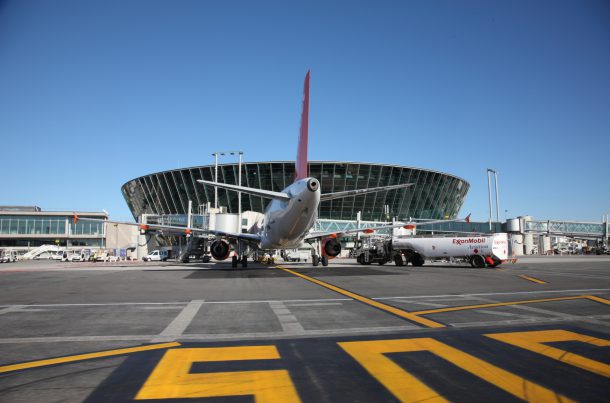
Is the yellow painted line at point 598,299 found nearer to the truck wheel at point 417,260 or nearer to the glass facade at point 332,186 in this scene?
the truck wheel at point 417,260

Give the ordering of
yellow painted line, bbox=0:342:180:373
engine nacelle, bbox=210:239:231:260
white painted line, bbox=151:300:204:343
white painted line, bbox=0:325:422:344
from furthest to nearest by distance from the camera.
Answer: engine nacelle, bbox=210:239:231:260
white painted line, bbox=151:300:204:343
white painted line, bbox=0:325:422:344
yellow painted line, bbox=0:342:180:373

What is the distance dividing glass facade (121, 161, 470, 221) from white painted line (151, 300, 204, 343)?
8057cm

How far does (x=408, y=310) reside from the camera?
1116cm

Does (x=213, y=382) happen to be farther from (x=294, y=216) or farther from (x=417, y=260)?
(x=417, y=260)

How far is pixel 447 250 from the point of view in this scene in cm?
3859

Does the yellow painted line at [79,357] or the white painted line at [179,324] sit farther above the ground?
the yellow painted line at [79,357]

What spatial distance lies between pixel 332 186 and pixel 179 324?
87465 millimetres

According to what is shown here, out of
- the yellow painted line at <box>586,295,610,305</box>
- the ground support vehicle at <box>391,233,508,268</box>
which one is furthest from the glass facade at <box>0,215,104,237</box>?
the yellow painted line at <box>586,295,610,305</box>

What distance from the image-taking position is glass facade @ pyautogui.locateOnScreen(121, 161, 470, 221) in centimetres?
9494

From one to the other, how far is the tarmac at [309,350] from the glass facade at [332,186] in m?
81.3

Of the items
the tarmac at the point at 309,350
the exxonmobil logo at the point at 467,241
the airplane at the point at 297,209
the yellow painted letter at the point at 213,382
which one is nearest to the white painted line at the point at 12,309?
the tarmac at the point at 309,350

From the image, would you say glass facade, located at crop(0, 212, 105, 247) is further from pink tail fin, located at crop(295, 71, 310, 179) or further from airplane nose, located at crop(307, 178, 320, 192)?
airplane nose, located at crop(307, 178, 320, 192)

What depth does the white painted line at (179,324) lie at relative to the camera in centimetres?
809

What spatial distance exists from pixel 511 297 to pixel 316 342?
29.9ft
